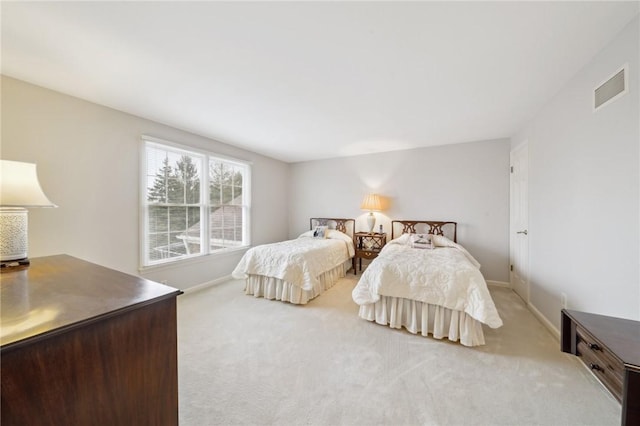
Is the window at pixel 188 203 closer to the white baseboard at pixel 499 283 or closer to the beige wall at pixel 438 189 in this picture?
the beige wall at pixel 438 189

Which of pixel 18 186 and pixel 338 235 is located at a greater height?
pixel 18 186

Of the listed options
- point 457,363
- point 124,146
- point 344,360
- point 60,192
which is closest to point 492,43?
point 457,363

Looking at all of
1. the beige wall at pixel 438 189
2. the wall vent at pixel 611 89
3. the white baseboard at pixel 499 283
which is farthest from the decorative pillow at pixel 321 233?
the wall vent at pixel 611 89

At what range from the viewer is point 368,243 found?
4602 millimetres

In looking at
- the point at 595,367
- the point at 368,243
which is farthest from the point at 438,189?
the point at 595,367

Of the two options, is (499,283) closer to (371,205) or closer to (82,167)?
(371,205)

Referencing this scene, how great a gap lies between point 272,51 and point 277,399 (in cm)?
251

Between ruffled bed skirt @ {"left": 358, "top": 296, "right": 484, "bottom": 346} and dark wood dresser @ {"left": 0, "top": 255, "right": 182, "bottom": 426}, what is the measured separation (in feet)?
6.69

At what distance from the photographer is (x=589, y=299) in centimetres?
188

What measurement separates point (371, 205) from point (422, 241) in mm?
1143

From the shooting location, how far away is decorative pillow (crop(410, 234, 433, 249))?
3.71 metres

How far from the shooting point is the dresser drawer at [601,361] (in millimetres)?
842

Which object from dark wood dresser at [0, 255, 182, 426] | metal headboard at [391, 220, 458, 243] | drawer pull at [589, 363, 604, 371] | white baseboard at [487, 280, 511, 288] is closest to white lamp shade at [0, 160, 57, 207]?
dark wood dresser at [0, 255, 182, 426]

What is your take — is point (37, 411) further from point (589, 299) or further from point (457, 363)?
point (589, 299)
